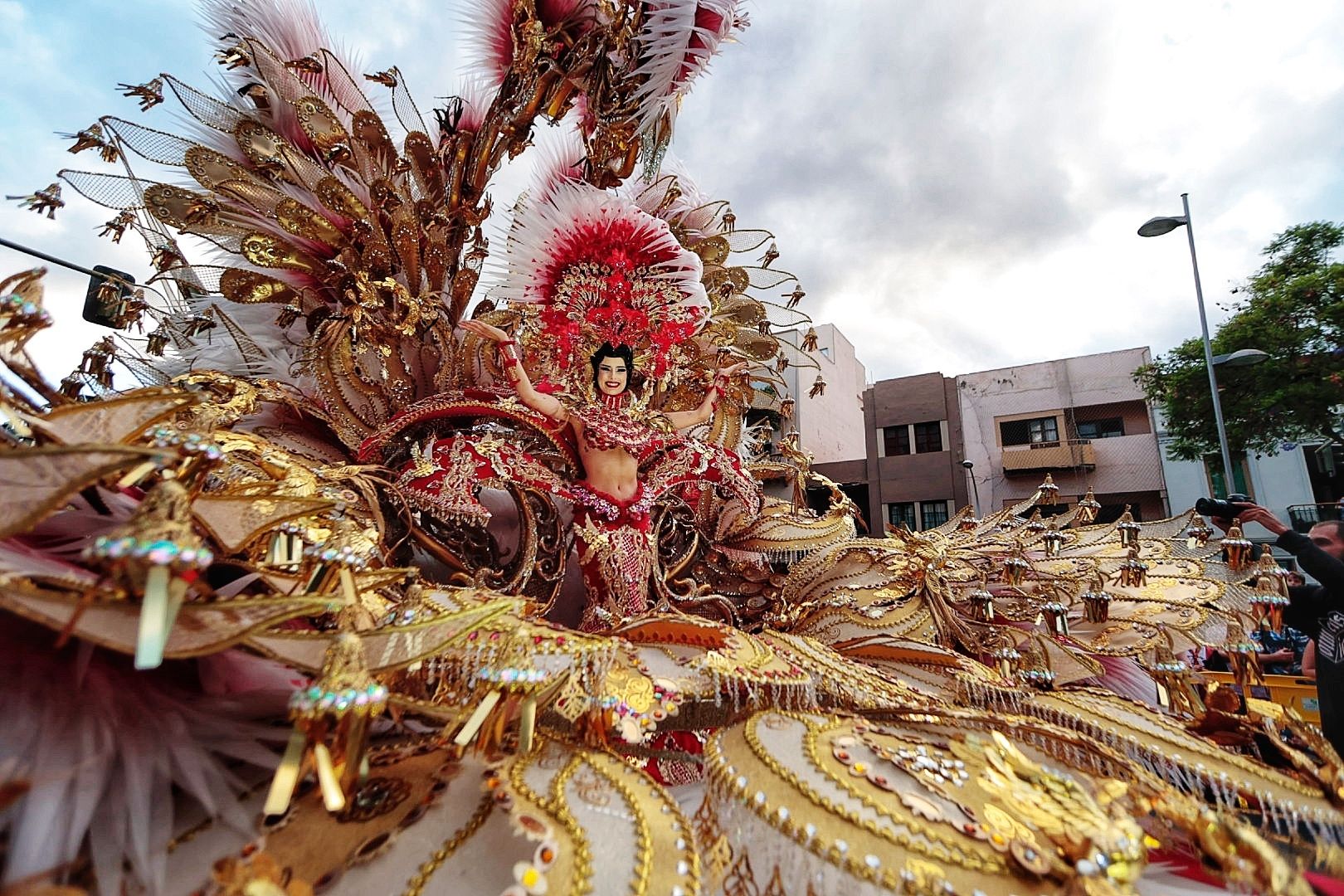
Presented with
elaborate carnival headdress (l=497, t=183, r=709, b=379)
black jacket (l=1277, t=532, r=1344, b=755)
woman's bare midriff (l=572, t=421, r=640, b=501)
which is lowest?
black jacket (l=1277, t=532, r=1344, b=755)

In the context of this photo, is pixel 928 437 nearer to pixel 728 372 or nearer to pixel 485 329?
pixel 728 372

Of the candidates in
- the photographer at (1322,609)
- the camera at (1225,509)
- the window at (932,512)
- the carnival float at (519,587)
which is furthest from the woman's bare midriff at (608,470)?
the window at (932,512)

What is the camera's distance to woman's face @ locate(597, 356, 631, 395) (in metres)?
1.77

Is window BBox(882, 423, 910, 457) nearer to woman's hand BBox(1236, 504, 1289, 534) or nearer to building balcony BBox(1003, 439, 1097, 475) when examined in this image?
building balcony BBox(1003, 439, 1097, 475)

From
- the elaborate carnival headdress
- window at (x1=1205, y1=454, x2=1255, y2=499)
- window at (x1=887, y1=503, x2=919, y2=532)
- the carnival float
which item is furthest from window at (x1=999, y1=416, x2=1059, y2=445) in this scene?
the elaborate carnival headdress

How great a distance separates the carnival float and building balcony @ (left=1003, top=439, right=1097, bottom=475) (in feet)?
38.0

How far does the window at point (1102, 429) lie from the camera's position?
12.8m

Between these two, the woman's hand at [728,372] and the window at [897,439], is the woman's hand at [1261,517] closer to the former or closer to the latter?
the woman's hand at [728,372]

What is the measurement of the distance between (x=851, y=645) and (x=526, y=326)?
1.30 m

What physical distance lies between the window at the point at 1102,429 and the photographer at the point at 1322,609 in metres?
13.3

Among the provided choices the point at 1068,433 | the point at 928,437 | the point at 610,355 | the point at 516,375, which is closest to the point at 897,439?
the point at 928,437

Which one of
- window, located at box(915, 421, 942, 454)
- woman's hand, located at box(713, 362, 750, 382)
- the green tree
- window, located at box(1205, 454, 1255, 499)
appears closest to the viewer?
woman's hand, located at box(713, 362, 750, 382)

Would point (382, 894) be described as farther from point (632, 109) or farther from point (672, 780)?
point (632, 109)

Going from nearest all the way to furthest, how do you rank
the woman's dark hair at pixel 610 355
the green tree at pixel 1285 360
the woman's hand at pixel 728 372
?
1. the woman's dark hair at pixel 610 355
2. the woman's hand at pixel 728 372
3. the green tree at pixel 1285 360
